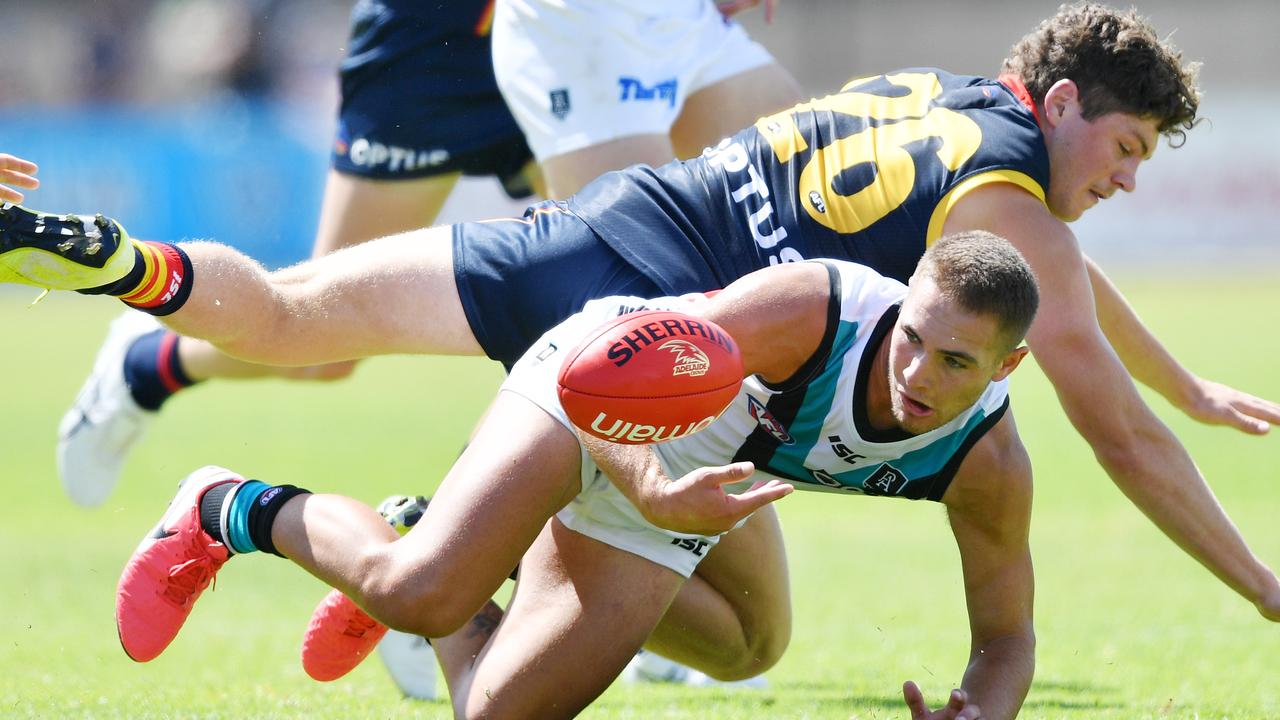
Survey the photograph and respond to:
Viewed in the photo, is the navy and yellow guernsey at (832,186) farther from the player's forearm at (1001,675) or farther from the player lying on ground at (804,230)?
the player's forearm at (1001,675)

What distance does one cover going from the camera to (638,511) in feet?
13.0

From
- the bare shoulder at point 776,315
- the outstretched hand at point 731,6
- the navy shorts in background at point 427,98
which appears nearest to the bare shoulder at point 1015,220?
the bare shoulder at point 776,315

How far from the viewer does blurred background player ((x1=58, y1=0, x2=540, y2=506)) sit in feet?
21.2

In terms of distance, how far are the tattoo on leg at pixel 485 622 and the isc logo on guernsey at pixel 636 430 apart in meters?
1.14

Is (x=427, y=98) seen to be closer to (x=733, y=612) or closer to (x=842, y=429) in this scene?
(x=733, y=612)

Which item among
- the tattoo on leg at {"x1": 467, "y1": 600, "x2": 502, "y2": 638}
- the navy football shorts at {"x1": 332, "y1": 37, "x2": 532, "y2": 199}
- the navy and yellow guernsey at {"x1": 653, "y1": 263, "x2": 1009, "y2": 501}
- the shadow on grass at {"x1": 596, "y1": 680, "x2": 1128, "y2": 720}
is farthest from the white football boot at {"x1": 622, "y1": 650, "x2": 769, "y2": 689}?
the navy football shorts at {"x1": 332, "y1": 37, "x2": 532, "y2": 199}

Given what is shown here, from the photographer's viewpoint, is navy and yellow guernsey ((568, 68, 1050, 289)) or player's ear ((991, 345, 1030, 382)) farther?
navy and yellow guernsey ((568, 68, 1050, 289))

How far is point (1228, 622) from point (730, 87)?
3.02m

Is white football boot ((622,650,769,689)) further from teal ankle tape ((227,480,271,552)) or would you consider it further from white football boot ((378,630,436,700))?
teal ankle tape ((227,480,271,552))

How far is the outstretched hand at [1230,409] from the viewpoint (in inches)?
196

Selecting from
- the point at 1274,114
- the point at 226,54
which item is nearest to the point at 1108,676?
the point at 226,54

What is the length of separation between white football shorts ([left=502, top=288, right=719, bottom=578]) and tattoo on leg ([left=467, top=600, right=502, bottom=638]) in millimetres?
536

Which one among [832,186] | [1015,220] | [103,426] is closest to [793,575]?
[103,426]

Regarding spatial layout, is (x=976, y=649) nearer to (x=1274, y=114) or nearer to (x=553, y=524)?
(x=553, y=524)
